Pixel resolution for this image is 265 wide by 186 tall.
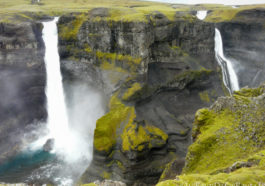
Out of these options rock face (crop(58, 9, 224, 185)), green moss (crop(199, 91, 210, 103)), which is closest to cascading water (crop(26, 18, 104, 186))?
rock face (crop(58, 9, 224, 185))

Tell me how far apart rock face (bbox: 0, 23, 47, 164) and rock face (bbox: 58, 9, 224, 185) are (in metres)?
5.50

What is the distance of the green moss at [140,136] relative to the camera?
30.2 metres

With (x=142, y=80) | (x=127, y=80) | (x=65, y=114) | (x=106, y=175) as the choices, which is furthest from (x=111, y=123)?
(x=65, y=114)

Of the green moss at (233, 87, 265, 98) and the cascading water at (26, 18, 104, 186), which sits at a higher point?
the green moss at (233, 87, 265, 98)

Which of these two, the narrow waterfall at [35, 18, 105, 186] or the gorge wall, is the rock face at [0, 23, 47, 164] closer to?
the gorge wall

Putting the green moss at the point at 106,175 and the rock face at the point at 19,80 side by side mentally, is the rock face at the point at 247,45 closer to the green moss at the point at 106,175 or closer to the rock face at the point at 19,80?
the green moss at the point at 106,175

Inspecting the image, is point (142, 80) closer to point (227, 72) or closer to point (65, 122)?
point (65, 122)

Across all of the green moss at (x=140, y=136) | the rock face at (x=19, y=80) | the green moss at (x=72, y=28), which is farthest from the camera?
the green moss at (x=72, y=28)

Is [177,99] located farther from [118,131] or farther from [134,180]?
[134,180]

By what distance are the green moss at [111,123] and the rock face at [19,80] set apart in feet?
61.7

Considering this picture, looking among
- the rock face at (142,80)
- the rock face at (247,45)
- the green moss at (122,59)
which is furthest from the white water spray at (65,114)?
the rock face at (247,45)

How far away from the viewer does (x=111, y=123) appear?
32.9 meters

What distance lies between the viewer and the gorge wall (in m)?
31.3

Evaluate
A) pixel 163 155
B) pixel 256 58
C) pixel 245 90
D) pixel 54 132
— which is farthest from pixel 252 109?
pixel 256 58
